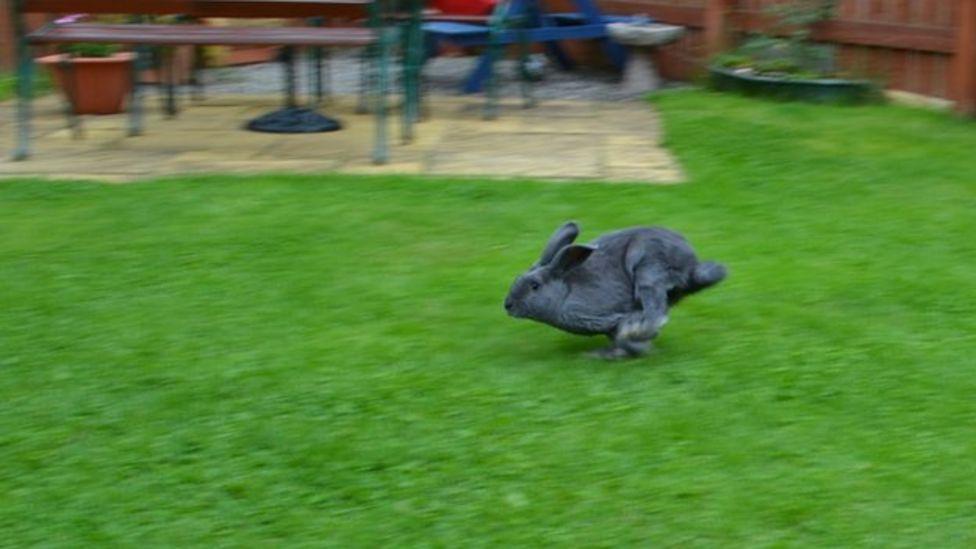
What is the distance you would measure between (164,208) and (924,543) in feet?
13.3

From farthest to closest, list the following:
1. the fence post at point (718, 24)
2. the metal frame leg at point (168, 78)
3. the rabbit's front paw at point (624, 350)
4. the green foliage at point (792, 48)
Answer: the fence post at point (718, 24) → the green foliage at point (792, 48) → the metal frame leg at point (168, 78) → the rabbit's front paw at point (624, 350)

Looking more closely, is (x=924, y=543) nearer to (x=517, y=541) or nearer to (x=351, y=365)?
(x=517, y=541)

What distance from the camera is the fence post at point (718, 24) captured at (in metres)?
10.9

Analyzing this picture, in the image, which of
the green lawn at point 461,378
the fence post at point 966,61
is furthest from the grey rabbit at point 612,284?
the fence post at point 966,61

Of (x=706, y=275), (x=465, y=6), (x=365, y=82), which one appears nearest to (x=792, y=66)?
(x=365, y=82)

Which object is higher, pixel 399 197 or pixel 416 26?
pixel 416 26

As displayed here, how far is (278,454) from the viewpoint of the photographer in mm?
3791

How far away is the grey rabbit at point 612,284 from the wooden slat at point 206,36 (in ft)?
10.8

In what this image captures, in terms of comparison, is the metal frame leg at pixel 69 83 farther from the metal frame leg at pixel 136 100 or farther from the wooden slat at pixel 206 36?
the wooden slat at pixel 206 36

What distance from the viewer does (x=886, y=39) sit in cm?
973

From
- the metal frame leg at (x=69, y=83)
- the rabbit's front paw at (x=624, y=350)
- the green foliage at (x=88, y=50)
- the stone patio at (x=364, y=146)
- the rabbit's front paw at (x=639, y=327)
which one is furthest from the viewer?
the green foliage at (x=88, y=50)

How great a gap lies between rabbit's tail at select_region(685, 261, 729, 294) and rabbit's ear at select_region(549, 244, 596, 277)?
30cm

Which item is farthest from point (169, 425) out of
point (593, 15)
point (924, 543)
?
point (593, 15)

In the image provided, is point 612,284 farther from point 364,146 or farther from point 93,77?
point 93,77
